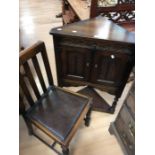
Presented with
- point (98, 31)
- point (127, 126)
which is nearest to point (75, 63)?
point (98, 31)

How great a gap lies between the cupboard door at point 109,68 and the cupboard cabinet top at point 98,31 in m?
0.13

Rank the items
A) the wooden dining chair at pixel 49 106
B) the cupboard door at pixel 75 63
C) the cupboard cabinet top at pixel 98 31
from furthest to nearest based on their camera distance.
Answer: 1. the cupboard door at pixel 75 63
2. the cupboard cabinet top at pixel 98 31
3. the wooden dining chair at pixel 49 106

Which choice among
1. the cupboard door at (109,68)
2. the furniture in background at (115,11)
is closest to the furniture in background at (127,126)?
the cupboard door at (109,68)

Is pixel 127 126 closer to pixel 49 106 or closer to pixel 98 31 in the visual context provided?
pixel 49 106

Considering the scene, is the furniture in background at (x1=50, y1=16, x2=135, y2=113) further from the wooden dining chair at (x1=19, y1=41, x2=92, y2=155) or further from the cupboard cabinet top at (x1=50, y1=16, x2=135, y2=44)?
the wooden dining chair at (x1=19, y1=41, x2=92, y2=155)

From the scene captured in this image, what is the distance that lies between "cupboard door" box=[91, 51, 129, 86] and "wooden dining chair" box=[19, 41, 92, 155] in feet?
1.00

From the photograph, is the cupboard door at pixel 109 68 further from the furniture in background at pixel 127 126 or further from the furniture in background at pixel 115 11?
the furniture in background at pixel 115 11

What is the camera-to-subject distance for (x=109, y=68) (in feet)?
4.81

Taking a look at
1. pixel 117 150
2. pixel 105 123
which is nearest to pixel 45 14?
pixel 105 123

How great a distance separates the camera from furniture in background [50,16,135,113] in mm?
1312

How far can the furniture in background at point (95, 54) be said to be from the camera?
1.31m

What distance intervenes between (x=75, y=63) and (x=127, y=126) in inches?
28.0
